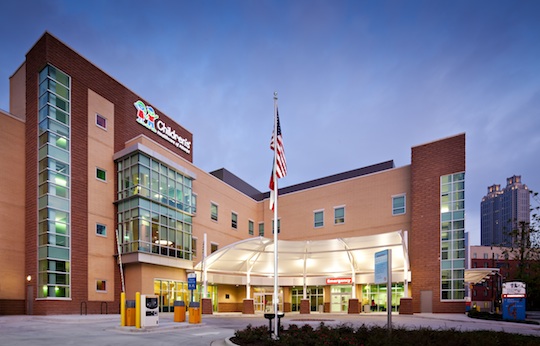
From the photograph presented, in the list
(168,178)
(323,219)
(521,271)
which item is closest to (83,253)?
(168,178)

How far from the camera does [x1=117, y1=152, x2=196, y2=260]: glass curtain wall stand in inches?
1255

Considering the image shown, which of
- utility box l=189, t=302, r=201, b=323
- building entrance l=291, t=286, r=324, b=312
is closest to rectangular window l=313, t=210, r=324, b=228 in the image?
building entrance l=291, t=286, r=324, b=312

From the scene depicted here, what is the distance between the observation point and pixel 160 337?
15.6 m

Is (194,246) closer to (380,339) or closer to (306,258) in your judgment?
(306,258)

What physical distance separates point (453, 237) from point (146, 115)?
95.6 feet

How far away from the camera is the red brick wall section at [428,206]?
35.1m

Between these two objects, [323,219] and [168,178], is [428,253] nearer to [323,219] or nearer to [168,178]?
[323,219]

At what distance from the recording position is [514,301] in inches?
1080

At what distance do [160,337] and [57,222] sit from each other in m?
17.6

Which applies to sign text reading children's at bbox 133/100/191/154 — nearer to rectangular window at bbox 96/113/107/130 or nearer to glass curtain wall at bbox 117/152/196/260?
rectangular window at bbox 96/113/107/130

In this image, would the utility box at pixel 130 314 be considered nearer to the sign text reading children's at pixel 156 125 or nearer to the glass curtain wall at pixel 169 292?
the glass curtain wall at pixel 169 292

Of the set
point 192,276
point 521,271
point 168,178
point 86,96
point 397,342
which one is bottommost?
point 521,271

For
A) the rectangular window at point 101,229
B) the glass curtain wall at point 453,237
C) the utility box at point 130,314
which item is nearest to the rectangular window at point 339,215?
the glass curtain wall at point 453,237

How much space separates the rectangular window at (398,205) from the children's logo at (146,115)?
78.1ft
